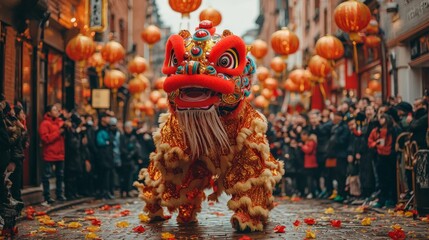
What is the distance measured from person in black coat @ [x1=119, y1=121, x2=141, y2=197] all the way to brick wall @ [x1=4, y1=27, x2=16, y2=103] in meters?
4.59

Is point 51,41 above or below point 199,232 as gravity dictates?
above

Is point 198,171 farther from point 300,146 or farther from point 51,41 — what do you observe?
point 51,41

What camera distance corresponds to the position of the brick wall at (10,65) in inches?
625

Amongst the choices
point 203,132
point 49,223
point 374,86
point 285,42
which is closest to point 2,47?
point 49,223

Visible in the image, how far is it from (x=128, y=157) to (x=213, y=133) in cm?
997

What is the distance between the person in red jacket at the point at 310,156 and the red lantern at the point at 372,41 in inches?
204

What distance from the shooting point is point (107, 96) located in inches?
1011

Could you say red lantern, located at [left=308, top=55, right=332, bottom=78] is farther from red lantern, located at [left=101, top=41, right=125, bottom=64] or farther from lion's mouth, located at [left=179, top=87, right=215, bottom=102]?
lion's mouth, located at [left=179, top=87, right=215, bottom=102]

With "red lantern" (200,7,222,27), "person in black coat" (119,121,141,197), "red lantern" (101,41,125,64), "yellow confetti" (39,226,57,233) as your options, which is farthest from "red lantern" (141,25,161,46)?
"yellow confetti" (39,226,57,233)

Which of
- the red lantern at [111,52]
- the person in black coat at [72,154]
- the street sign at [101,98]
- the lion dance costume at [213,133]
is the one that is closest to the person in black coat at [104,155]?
the person in black coat at [72,154]

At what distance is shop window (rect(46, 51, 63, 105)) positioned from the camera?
2164 cm

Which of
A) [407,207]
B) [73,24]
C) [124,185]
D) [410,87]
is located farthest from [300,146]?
[73,24]

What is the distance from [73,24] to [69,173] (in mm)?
6917

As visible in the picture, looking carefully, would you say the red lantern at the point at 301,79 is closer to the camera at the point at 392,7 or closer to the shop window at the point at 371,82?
the shop window at the point at 371,82
